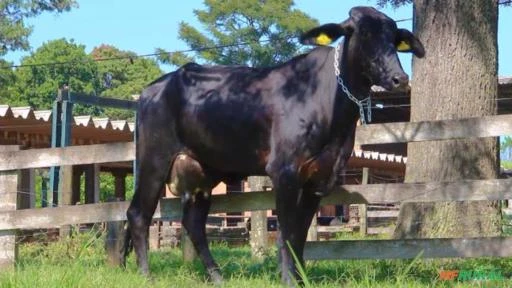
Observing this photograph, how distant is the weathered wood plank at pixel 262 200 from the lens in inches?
287

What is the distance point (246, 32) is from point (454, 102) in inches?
1861

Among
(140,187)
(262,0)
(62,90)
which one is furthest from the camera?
(262,0)

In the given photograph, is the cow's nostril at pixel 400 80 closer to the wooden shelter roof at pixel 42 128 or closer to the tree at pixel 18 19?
the wooden shelter roof at pixel 42 128

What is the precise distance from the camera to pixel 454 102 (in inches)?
348

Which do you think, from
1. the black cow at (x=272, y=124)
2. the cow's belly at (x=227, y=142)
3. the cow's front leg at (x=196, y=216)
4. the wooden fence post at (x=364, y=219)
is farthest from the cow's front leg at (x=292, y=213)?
the wooden fence post at (x=364, y=219)

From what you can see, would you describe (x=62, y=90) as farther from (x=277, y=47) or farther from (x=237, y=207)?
(x=277, y=47)

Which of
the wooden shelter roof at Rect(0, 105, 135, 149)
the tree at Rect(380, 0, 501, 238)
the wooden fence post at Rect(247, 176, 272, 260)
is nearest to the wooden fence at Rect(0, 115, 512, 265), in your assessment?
the tree at Rect(380, 0, 501, 238)

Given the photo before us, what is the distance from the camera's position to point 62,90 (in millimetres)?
13258

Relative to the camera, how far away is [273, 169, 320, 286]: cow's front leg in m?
6.81

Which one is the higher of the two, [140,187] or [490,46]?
[490,46]

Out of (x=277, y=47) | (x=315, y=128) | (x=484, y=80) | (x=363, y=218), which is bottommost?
(x=363, y=218)

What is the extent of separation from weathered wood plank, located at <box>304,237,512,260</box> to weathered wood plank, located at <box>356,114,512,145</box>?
0.85m

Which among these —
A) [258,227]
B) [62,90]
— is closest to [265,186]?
[258,227]

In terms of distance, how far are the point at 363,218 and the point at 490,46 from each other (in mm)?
10734
